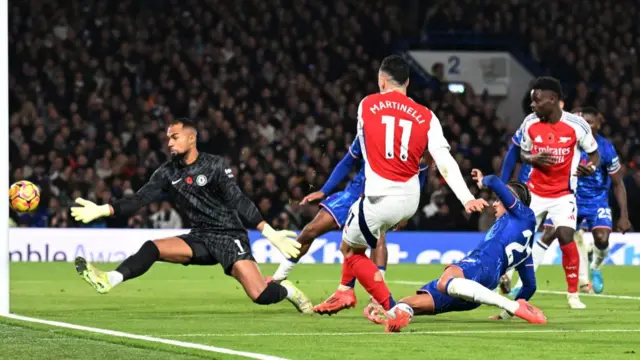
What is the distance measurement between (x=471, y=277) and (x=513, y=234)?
1.84 feet

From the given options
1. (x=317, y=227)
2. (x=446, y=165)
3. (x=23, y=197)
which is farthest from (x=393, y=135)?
(x=23, y=197)

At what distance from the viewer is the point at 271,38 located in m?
30.6

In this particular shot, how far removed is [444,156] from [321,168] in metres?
15.3

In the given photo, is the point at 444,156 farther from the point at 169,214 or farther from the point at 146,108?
the point at 146,108

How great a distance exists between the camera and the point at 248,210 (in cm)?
1069

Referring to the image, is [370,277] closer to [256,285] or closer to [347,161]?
[256,285]

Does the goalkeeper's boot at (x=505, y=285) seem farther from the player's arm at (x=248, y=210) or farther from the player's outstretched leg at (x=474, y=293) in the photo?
the player's outstretched leg at (x=474, y=293)

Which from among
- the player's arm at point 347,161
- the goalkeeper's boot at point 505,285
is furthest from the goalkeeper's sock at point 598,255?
the player's arm at point 347,161

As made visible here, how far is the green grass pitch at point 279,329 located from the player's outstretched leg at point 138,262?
336mm

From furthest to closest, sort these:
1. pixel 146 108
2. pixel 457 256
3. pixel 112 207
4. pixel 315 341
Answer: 1. pixel 146 108
2. pixel 457 256
3. pixel 112 207
4. pixel 315 341

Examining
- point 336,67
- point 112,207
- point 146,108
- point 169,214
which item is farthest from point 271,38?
point 112,207

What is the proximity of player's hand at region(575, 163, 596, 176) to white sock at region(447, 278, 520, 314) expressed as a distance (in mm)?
4500

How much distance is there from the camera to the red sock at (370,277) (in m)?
10.5

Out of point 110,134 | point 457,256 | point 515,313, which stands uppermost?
point 515,313
